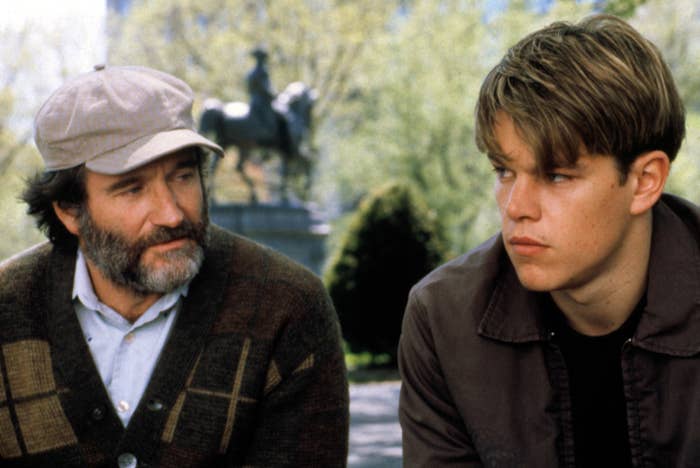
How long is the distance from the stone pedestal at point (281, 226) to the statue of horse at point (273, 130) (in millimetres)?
460

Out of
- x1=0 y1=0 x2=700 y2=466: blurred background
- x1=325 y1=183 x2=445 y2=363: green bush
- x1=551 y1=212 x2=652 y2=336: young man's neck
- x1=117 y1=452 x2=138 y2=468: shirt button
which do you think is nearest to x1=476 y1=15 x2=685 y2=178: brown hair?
x1=551 y1=212 x2=652 y2=336: young man's neck

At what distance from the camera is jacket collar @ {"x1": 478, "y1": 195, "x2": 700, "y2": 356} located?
2422 millimetres

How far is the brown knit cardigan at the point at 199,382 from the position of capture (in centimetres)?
293

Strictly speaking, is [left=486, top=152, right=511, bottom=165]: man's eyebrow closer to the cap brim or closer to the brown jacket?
the brown jacket

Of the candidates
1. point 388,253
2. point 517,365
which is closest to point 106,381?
point 517,365

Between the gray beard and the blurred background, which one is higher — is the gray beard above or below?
above

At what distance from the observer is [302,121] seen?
18.5 metres

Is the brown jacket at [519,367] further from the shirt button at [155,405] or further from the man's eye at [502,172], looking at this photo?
the shirt button at [155,405]

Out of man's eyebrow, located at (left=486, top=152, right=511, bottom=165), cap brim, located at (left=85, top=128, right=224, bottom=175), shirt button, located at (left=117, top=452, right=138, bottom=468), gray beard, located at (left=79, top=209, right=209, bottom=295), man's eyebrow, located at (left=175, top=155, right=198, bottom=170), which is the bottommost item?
shirt button, located at (left=117, top=452, right=138, bottom=468)

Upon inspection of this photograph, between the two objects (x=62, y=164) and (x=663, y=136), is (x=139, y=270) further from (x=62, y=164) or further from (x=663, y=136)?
(x=663, y=136)

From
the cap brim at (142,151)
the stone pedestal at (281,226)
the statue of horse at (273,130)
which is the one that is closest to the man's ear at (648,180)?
the cap brim at (142,151)

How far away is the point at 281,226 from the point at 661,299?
1580cm

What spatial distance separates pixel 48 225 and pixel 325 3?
25.7 metres

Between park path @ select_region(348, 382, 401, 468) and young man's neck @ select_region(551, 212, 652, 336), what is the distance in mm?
4325
